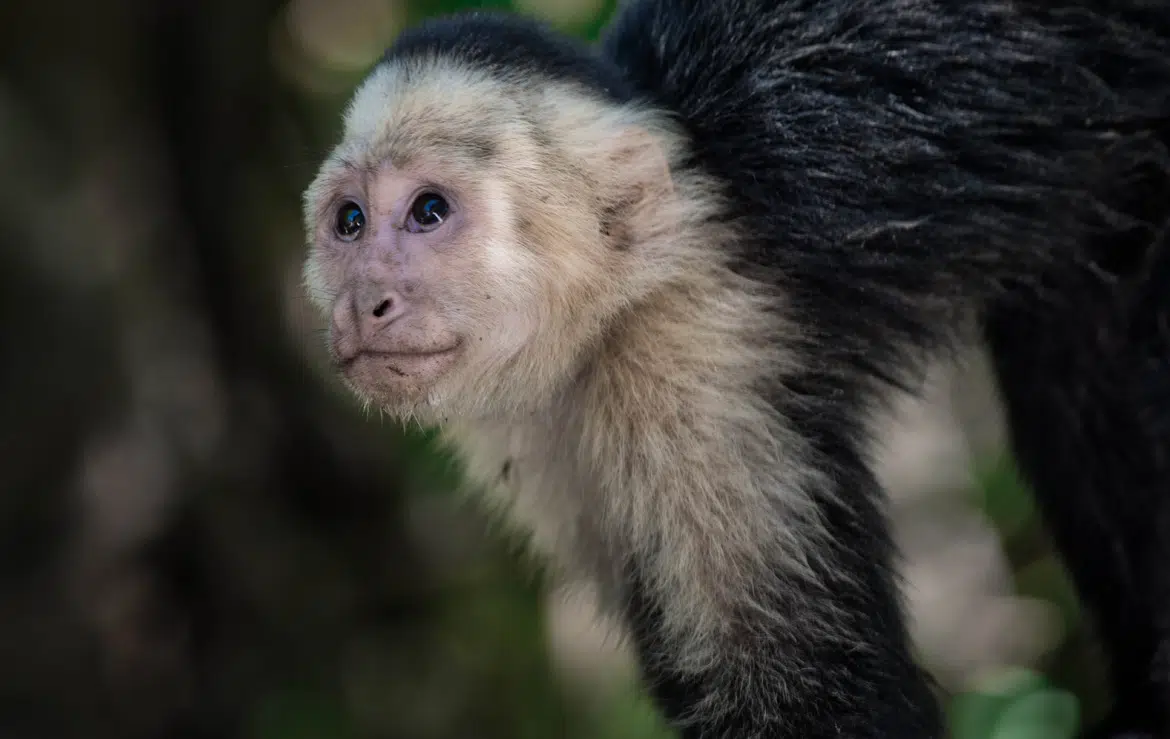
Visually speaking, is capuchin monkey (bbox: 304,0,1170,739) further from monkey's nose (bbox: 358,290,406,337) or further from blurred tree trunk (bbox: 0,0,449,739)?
blurred tree trunk (bbox: 0,0,449,739)

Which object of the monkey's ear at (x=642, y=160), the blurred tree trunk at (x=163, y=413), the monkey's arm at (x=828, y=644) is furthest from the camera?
the blurred tree trunk at (x=163, y=413)

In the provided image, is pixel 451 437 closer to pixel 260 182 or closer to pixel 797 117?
pixel 797 117

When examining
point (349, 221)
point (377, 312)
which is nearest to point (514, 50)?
point (349, 221)

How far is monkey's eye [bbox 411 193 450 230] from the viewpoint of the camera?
2129mm

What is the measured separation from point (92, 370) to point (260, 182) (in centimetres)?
68

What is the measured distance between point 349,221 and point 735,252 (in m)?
0.63

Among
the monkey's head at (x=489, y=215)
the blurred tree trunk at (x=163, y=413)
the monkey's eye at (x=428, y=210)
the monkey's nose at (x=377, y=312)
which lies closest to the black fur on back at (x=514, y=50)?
the monkey's head at (x=489, y=215)

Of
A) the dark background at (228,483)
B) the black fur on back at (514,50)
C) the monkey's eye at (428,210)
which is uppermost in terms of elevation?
the black fur on back at (514,50)

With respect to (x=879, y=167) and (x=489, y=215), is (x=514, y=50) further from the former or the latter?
(x=879, y=167)

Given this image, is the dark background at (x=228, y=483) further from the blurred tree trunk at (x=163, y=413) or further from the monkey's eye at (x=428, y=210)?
the monkey's eye at (x=428, y=210)

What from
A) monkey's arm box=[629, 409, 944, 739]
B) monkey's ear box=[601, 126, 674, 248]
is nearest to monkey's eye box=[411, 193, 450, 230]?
monkey's ear box=[601, 126, 674, 248]

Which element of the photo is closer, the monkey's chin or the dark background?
the monkey's chin

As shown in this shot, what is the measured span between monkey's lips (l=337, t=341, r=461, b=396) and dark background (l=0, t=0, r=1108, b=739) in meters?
1.36

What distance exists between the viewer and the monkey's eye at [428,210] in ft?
6.98
